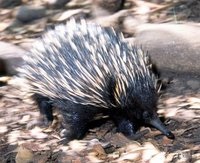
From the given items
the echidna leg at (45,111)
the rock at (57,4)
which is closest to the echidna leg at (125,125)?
the echidna leg at (45,111)

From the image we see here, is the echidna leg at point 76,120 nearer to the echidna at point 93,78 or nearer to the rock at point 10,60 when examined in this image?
Answer: the echidna at point 93,78

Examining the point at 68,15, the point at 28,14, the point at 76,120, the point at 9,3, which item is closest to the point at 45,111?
the point at 76,120

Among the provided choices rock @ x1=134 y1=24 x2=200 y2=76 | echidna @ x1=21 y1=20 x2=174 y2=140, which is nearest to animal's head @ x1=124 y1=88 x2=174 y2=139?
echidna @ x1=21 y1=20 x2=174 y2=140

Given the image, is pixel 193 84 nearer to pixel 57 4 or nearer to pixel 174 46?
pixel 174 46

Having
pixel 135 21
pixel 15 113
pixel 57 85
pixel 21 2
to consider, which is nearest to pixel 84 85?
pixel 57 85

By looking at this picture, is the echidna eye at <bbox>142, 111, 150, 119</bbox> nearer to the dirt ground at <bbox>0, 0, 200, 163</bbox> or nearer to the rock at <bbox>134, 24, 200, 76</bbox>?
the dirt ground at <bbox>0, 0, 200, 163</bbox>
